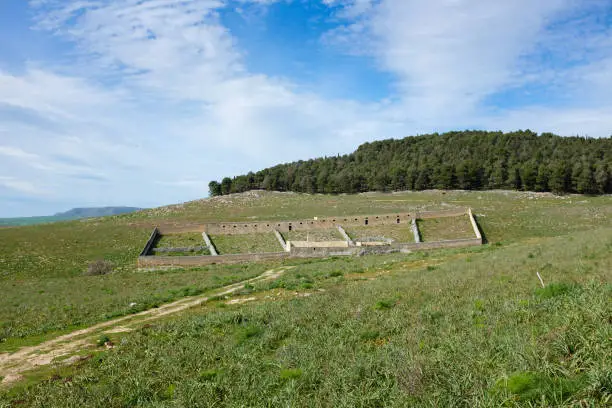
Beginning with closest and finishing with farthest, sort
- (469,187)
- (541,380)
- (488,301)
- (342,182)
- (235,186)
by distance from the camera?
1. (541,380)
2. (488,301)
3. (469,187)
4. (342,182)
5. (235,186)

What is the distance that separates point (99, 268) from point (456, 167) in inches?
3434

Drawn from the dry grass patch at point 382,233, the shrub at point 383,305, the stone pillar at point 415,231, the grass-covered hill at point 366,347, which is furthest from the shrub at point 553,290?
the dry grass patch at point 382,233

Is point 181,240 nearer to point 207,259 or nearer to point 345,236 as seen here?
point 207,259

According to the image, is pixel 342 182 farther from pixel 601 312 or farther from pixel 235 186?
pixel 601 312

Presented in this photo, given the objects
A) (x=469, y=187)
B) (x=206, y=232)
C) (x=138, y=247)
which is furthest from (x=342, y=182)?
(x=138, y=247)

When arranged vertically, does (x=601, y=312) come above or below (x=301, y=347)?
above

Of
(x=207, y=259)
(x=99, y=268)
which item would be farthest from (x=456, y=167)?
(x=99, y=268)

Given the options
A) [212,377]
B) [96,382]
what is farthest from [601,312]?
[96,382]

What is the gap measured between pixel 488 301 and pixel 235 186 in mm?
122423

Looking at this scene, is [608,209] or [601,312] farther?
[608,209]

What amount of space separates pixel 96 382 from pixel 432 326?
849 centimetres

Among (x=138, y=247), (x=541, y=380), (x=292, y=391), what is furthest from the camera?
(x=138, y=247)

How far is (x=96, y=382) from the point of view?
988 centimetres

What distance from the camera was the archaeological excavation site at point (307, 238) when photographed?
42969 millimetres
